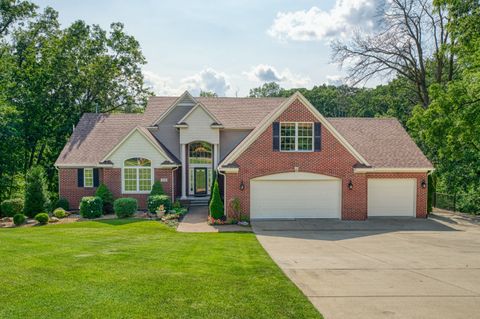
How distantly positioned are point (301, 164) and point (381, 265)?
30.4 ft

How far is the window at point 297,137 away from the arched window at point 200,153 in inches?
320

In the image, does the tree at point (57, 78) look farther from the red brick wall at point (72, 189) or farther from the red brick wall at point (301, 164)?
the red brick wall at point (301, 164)

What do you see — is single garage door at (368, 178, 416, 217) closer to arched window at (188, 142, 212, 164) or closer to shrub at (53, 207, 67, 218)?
arched window at (188, 142, 212, 164)

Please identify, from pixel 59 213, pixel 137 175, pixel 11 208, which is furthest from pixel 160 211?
pixel 11 208

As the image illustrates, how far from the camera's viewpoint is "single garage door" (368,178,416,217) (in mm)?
21328

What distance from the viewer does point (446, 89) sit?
74.4 feet

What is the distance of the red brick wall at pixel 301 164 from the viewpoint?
19641 mm

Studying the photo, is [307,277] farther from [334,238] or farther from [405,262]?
[334,238]

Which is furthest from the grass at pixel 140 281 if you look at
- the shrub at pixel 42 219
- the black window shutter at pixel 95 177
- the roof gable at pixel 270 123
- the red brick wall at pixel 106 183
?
the black window shutter at pixel 95 177

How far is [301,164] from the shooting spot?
65.3 feet

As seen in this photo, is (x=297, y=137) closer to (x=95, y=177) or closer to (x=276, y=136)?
(x=276, y=136)

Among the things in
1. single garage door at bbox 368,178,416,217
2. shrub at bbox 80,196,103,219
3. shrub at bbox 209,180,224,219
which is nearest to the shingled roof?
single garage door at bbox 368,178,416,217

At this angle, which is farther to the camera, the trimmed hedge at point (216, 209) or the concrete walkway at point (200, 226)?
the trimmed hedge at point (216, 209)

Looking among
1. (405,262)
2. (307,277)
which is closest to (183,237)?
(307,277)
